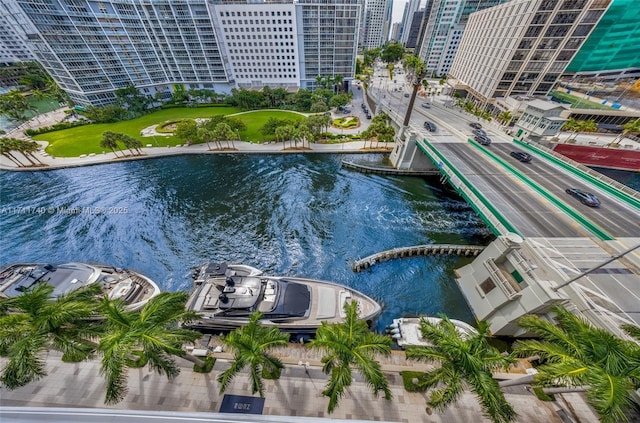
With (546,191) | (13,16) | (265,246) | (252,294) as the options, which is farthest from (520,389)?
(13,16)

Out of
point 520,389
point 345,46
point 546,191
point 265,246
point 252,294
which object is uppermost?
point 345,46

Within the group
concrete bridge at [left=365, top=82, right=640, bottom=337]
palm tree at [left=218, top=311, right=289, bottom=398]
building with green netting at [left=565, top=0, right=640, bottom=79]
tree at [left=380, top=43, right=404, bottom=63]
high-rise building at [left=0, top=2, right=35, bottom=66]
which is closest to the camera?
palm tree at [left=218, top=311, right=289, bottom=398]

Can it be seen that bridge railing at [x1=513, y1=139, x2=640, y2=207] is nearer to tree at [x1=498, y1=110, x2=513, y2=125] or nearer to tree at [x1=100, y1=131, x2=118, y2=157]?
tree at [x1=498, y1=110, x2=513, y2=125]

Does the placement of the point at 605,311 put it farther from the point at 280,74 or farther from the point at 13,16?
the point at 13,16

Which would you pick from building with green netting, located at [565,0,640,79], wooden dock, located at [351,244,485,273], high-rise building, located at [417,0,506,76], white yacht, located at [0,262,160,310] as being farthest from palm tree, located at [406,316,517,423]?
high-rise building, located at [417,0,506,76]

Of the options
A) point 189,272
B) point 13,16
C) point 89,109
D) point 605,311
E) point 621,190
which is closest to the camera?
point 605,311

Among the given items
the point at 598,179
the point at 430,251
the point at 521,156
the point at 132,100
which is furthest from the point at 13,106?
the point at 598,179
